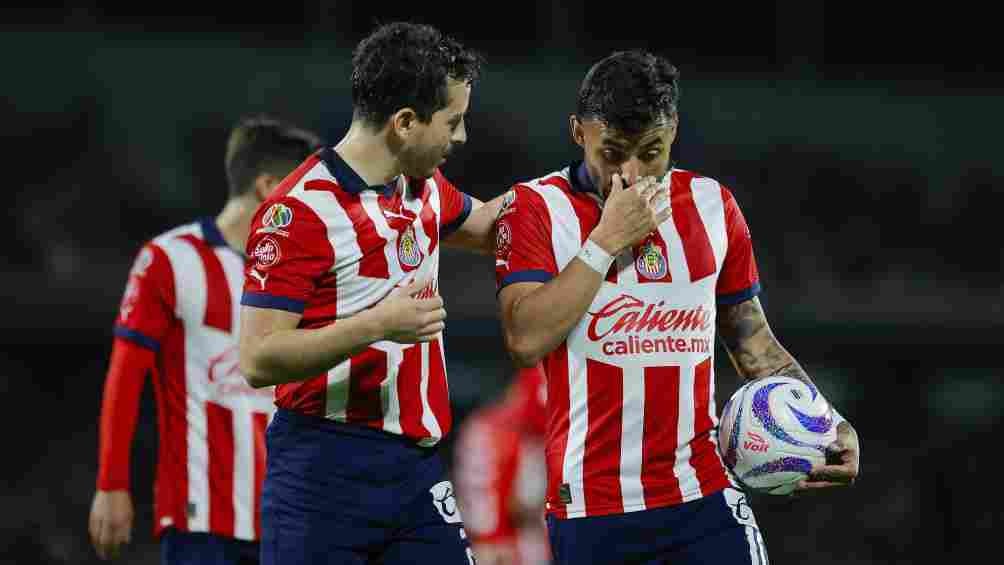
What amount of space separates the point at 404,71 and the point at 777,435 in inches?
47.1

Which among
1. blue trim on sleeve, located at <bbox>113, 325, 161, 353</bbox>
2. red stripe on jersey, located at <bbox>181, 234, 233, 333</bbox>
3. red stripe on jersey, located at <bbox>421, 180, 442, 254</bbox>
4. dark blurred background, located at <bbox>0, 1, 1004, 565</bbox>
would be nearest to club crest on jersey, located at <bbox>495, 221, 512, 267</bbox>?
red stripe on jersey, located at <bbox>421, 180, 442, 254</bbox>

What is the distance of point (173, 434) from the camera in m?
4.17

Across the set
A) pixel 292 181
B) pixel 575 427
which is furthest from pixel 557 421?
pixel 292 181

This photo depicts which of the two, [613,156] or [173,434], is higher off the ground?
[613,156]

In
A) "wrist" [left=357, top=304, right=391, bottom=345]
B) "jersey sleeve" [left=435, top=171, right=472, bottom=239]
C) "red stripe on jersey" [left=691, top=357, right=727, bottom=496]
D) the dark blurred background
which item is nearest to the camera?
"wrist" [left=357, top=304, right=391, bottom=345]

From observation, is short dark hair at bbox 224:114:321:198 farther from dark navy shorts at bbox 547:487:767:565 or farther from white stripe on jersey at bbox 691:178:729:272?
dark navy shorts at bbox 547:487:767:565

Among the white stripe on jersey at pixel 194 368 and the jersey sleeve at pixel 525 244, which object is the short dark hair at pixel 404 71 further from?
the white stripe on jersey at pixel 194 368

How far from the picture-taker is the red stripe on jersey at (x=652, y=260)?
120 inches

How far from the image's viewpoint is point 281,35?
1134cm

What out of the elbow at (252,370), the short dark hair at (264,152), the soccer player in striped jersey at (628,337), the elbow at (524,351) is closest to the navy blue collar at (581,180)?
the soccer player in striped jersey at (628,337)

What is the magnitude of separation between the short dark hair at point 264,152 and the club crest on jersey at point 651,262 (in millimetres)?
1666

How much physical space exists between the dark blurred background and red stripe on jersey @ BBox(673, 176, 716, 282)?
5423mm

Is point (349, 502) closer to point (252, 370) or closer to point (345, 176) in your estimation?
point (252, 370)

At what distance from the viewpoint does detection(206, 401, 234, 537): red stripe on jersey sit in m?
4.08
